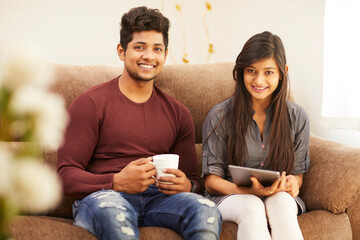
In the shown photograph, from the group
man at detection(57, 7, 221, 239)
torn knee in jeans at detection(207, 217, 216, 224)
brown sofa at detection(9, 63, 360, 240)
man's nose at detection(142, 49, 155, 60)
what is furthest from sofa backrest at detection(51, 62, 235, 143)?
torn knee in jeans at detection(207, 217, 216, 224)

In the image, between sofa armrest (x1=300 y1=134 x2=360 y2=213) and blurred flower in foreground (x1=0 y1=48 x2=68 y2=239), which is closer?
blurred flower in foreground (x1=0 y1=48 x2=68 y2=239)

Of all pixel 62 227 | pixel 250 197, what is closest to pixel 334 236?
pixel 250 197

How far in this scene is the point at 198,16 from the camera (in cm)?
331

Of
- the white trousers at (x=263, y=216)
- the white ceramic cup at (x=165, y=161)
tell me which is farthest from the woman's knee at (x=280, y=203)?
the white ceramic cup at (x=165, y=161)

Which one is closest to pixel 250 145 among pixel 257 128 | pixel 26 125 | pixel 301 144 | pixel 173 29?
pixel 257 128

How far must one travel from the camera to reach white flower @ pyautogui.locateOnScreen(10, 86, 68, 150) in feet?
1.39

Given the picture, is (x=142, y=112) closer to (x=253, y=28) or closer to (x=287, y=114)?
(x=287, y=114)

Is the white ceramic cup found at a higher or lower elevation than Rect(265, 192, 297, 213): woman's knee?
higher

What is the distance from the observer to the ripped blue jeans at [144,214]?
1.31 meters

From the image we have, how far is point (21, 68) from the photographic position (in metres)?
0.42

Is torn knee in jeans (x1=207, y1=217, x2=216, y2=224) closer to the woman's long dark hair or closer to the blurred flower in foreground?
the woman's long dark hair

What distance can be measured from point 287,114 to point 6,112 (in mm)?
1565

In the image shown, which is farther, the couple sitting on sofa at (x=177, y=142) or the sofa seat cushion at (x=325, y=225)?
the sofa seat cushion at (x=325, y=225)

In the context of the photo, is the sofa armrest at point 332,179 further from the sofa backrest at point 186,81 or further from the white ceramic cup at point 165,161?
the white ceramic cup at point 165,161
